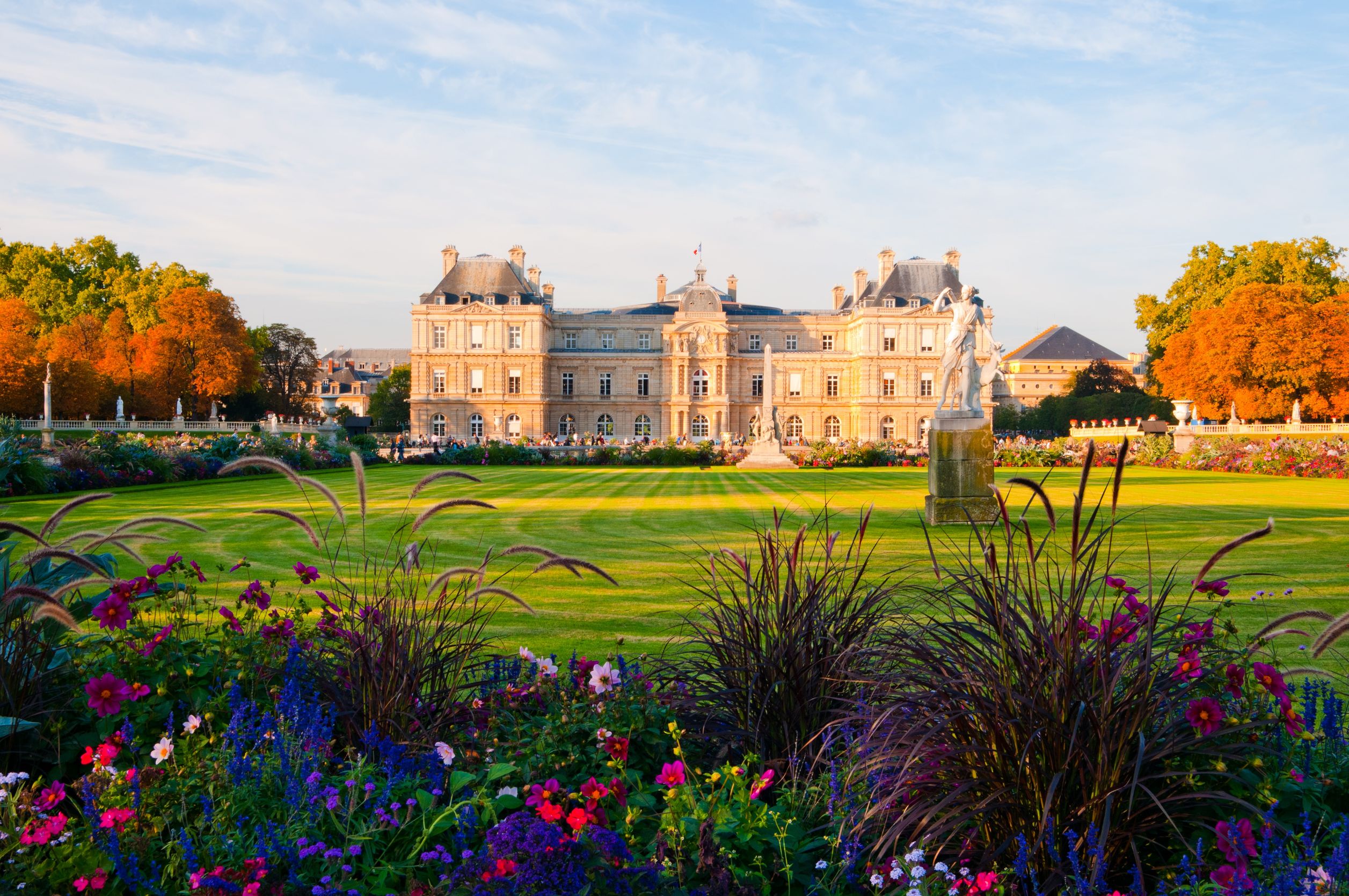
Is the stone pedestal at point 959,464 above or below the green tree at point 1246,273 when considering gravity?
below

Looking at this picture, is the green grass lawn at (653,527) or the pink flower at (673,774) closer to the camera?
the pink flower at (673,774)

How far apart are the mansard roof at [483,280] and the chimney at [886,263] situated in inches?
1051

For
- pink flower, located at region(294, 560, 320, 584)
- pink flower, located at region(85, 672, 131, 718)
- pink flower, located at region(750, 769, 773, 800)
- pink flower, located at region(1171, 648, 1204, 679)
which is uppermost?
pink flower, located at region(294, 560, 320, 584)

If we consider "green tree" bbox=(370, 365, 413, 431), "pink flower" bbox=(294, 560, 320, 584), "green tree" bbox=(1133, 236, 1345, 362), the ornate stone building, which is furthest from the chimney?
"pink flower" bbox=(294, 560, 320, 584)

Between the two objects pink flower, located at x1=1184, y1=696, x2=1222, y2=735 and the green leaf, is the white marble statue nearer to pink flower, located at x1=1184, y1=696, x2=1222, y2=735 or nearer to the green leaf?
pink flower, located at x1=1184, y1=696, x2=1222, y2=735

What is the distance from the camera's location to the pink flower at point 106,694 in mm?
3156

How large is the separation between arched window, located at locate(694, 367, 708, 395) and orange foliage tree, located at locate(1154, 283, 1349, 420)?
32926 mm

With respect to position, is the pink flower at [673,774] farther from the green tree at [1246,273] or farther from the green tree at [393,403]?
the green tree at [393,403]

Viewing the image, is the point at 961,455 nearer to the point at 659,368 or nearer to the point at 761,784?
the point at 761,784

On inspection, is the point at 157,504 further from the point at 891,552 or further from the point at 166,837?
the point at 166,837

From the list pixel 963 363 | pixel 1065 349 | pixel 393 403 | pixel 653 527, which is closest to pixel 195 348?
pixel 393 403

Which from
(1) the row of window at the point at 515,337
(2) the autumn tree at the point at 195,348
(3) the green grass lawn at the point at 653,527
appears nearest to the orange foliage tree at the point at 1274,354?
(1) the row of window at the point at 515,337

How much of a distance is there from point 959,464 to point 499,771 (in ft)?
34.6

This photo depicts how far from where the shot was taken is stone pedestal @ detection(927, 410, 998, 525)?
12.3m
